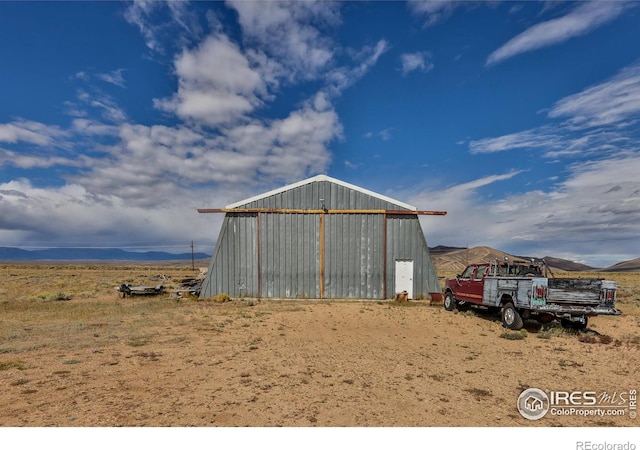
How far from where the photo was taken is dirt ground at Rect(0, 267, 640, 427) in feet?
16.5

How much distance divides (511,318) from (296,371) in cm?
827

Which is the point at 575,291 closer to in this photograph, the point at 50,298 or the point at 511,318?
the point at 511,318

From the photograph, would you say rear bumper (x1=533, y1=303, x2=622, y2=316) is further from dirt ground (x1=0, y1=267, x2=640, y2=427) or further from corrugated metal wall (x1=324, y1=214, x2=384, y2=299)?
corrugated metal wall (x1=324, y1=214, x2=384, y2=299)

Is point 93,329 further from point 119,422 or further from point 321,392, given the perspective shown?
point 321,392

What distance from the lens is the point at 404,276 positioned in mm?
20500

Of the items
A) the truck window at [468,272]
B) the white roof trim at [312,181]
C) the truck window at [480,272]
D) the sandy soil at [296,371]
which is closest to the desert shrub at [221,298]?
the white roof trim at [312,181]

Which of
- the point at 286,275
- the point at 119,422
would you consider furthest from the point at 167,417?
the point at 286,275

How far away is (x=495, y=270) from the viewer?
43.4ft

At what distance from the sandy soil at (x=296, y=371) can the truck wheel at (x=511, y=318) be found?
35 centimetres

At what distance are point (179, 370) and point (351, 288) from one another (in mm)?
13896

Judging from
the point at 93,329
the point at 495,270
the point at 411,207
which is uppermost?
the point at 411,207

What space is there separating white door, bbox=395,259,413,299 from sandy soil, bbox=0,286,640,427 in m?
7.03

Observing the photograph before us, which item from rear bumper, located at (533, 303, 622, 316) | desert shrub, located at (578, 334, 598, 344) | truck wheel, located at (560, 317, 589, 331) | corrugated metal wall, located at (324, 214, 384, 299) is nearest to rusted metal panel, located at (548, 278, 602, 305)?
rear bumper, located at (533, 303, 622, 316)

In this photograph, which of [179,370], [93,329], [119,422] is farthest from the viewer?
[93,329]
